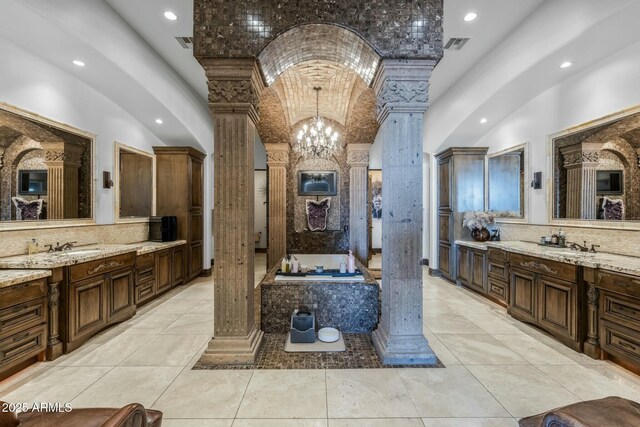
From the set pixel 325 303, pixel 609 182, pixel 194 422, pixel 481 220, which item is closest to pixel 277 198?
pixel 325 303

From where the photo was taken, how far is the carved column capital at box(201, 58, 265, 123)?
8.38 feet

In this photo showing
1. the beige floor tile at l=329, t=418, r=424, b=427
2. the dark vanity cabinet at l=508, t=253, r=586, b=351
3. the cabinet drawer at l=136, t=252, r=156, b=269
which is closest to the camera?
the beige floor tile at l=329, t=418, r=424, b=427

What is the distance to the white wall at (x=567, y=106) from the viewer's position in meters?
3.08

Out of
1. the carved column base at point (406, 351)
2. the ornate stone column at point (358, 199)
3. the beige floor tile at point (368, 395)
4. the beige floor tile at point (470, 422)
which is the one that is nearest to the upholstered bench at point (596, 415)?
the beige floor tile at point (470, 422)

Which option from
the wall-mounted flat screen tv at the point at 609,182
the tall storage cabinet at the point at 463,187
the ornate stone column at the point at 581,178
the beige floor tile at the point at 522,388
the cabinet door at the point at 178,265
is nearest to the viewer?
the beige floor tile at the point at 522,388

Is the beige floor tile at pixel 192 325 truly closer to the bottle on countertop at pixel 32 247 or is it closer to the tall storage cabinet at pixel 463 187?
the bottle on countertop at pixel 32 247

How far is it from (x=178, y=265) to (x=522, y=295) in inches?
222

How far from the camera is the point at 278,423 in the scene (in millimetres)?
1851

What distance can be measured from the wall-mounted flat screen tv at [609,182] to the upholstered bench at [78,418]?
481 cm

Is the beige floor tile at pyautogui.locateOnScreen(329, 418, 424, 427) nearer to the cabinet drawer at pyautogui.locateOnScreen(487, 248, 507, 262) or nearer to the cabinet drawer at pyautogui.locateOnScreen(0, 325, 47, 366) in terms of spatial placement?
the cabinet drawer at pyautogui.locateOnScreen(0, 325, 47, 366)

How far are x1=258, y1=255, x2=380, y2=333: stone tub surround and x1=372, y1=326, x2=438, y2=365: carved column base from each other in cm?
60

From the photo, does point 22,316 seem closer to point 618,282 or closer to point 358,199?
point 618,282

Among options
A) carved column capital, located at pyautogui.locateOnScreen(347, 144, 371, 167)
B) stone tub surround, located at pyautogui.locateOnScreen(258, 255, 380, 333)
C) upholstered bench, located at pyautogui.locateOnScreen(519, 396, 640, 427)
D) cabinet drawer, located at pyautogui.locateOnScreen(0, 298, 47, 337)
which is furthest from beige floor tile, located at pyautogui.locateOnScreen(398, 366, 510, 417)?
carved column capital, located at pyautogui.locateOnScreen(347, 144, 371, 167)

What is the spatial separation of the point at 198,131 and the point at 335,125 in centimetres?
326
